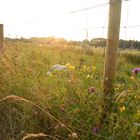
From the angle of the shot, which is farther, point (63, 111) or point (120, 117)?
point (63, 111)

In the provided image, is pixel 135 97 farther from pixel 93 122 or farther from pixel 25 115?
pixel 25 115

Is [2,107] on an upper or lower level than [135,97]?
lower

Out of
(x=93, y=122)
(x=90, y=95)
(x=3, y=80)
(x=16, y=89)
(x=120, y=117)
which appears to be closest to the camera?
(x=120, y=117)

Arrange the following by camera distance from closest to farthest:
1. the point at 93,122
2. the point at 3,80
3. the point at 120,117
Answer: the point at 120,117 < the point at 93,122 < the point at 3,80

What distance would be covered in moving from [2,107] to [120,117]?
1.53 metres

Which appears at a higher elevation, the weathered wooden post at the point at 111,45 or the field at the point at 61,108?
the weathered wooden post at the point at 111,45

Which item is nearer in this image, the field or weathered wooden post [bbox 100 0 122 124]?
the field

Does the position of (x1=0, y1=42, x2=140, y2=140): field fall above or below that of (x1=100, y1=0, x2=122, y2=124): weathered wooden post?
below

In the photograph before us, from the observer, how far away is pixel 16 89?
3.94 metres

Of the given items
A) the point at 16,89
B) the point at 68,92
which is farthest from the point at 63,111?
the point at 16,89

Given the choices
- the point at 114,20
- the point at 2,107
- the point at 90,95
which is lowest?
the point at 2,107

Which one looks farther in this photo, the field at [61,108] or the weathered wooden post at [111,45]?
the weathered wooden post at [111,45]

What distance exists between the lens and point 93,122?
10.2ft

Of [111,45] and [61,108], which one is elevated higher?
[111,45]
